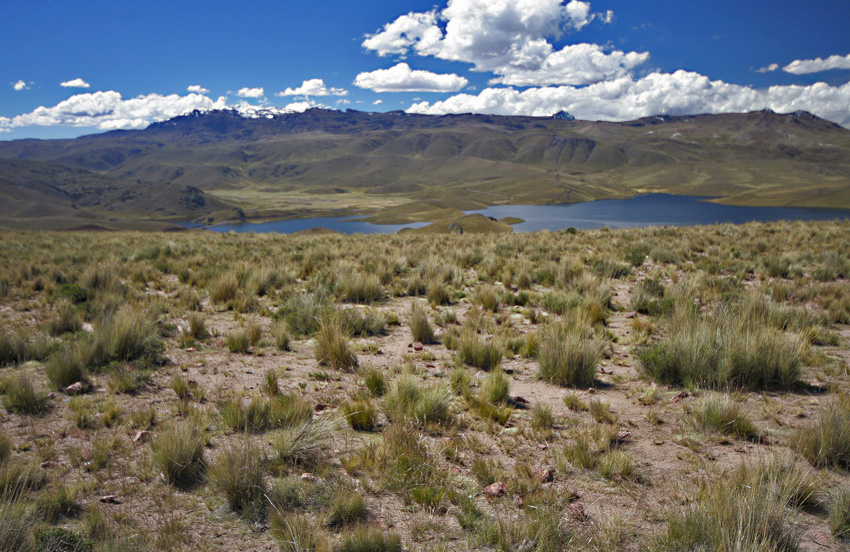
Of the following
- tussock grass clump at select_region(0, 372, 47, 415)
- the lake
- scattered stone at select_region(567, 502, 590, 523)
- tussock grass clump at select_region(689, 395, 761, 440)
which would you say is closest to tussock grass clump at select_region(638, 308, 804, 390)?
tussock grass clump at select_region(689, 395, 761, 440)

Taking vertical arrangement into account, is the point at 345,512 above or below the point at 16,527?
below

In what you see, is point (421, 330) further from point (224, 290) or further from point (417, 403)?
point (224, 290)

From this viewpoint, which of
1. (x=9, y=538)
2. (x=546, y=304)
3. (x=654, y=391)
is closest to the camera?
(x=9, y=538)

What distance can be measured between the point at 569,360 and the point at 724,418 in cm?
162

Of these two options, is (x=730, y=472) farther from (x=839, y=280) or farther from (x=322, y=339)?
(x=839, y=280)

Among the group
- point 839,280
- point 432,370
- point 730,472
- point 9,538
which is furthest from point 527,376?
point 839,280

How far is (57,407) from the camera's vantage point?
14.2ft

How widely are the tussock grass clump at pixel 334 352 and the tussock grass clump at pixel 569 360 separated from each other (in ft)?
7.99

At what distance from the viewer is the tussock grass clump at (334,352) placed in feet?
18.4

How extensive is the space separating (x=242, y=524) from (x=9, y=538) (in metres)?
1.21

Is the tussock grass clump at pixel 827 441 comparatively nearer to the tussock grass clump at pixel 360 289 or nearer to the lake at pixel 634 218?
the tussock grass clump at pixel 360 289

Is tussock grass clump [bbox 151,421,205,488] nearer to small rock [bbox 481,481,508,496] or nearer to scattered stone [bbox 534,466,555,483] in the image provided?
small rock [bbox 481,481,508,496]

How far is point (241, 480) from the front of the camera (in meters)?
3.01

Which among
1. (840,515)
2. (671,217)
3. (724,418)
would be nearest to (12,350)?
(724,418)
